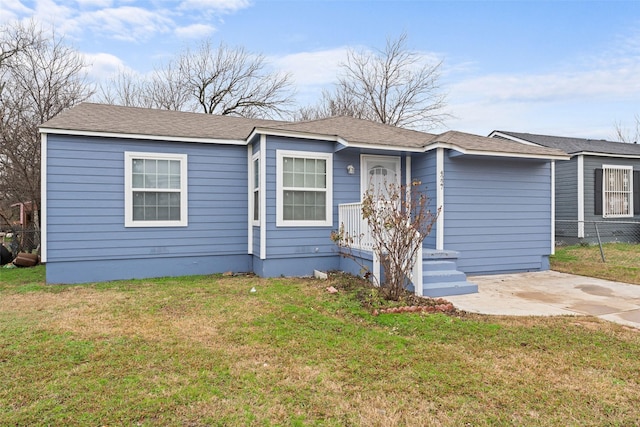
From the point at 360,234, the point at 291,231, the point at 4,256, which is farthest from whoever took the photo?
the point at 4,256

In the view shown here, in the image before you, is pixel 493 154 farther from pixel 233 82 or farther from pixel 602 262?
pixel 233 82

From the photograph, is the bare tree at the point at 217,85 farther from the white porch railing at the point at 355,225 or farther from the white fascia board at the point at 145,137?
the white porch railing at the point at 355,225

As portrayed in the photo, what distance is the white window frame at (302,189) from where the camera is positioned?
6773mm

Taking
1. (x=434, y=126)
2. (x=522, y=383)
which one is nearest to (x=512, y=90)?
(x=434, y=126)

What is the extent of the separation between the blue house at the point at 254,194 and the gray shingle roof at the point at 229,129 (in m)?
0.03

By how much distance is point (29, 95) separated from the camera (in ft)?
38.0

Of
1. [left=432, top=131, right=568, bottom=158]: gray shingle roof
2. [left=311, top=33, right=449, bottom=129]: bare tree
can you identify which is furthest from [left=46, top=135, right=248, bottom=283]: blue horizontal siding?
[left=311, top=33, right=449, bottom=129]: bare tree

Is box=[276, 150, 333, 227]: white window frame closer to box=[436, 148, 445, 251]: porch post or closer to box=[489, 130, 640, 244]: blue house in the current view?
box=[436, 148, 445, 251]: porch post

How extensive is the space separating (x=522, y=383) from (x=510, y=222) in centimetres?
565

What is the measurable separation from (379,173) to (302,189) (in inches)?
70.2

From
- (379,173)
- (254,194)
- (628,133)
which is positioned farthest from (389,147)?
(628,133)

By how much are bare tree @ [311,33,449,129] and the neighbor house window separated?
1449 cm

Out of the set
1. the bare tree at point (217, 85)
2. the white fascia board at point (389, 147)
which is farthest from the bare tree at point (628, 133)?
the white fascia board at point (389, 147)

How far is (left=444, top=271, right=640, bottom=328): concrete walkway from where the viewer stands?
183 inches
